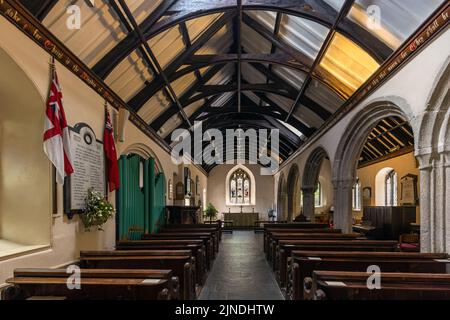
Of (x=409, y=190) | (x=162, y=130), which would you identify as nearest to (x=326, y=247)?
(x=162, y=130)

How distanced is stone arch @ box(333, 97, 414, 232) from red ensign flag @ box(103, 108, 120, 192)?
440 centimetres

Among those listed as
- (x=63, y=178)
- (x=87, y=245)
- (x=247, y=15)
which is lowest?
(x=87, y=245)

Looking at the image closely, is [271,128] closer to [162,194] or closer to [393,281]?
[162,194]

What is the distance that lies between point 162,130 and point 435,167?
23.0ft

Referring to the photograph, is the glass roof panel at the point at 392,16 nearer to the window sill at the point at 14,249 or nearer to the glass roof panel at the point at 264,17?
the glass roof panel at the point at 264,17

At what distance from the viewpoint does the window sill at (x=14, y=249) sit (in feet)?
10.1

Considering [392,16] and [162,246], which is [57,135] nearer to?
[162,246]

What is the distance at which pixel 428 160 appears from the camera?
4.13 metres

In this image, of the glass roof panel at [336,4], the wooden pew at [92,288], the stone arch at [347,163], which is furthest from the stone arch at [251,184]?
the wooden pew at [92,288]

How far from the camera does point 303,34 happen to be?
6.43 metres

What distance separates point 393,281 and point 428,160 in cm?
203

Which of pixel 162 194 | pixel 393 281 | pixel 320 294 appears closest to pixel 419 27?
pixel 393 281
